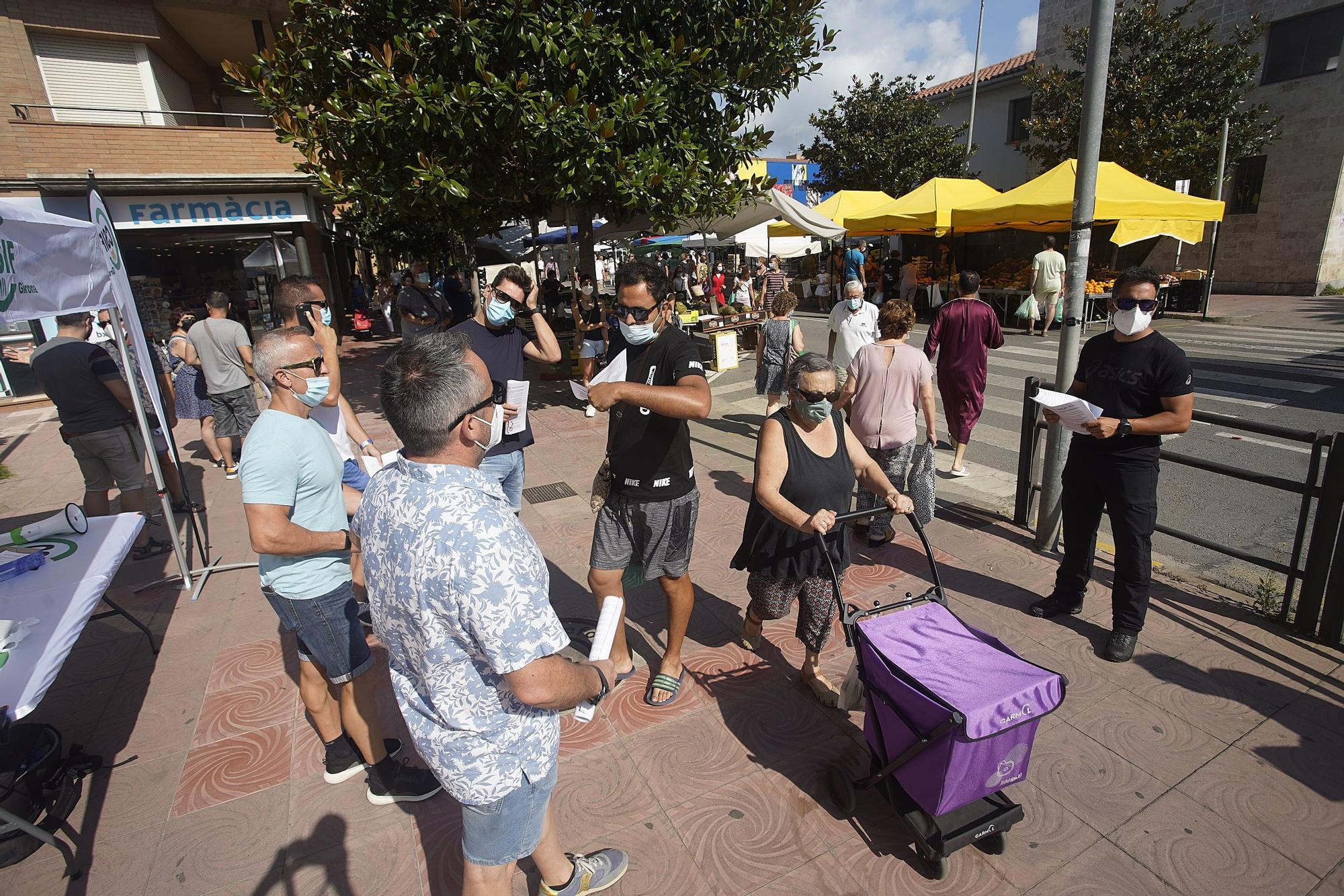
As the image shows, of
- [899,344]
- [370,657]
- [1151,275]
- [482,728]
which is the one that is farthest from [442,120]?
[482,728]

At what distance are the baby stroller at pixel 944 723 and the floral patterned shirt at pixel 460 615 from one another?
49.5 inches

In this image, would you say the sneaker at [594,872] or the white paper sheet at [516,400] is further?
the white paper sheet at [516,400]

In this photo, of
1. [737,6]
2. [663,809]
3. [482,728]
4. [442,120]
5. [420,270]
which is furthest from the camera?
[420,270]

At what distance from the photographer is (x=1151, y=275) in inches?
136

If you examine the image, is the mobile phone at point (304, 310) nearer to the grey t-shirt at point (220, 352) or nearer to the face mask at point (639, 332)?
the grey t-shirt at point (220, 352)

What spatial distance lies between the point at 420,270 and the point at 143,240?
311 inches

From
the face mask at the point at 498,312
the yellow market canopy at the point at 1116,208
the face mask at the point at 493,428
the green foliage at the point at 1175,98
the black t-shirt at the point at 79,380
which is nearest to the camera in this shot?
the face mask at the point at 493,428

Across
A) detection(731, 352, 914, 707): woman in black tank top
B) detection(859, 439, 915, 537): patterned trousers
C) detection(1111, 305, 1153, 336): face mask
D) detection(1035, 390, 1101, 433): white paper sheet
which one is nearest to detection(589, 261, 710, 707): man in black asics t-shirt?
detection(731, 352, 914, 707): woman in black tank top

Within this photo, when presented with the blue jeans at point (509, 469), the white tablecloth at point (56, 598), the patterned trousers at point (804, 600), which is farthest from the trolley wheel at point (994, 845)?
the white tablecloth at point (56, 598)

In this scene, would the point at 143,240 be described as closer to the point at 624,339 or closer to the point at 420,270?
the point at 420,270

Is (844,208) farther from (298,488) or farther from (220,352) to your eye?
(298,488)

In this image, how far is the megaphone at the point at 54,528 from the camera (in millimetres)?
3598

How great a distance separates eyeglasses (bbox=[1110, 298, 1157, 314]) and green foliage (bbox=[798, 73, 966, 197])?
2207 centimetres

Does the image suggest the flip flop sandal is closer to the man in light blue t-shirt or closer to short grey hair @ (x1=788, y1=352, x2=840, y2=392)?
the man in light blue t-shirt
